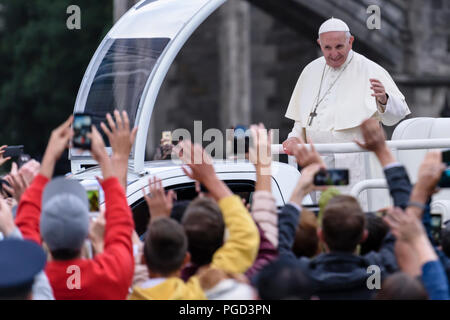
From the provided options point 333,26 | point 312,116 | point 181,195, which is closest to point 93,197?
point 181,195

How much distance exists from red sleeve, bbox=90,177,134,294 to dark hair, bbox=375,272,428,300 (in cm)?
96

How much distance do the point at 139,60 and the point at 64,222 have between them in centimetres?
268

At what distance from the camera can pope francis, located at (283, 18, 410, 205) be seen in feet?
21.5

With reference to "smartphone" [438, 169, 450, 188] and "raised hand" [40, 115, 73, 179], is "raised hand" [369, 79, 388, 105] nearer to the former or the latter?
"smartphone" [438, 169, 450, 188]

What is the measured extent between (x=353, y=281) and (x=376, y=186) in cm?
170

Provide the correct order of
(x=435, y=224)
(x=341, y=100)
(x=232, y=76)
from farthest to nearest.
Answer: (x=232, y=76) → (x=341, y=100) → (x=435, y=224)

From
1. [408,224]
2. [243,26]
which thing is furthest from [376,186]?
[243,26]

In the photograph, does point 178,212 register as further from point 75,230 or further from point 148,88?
point 148,88

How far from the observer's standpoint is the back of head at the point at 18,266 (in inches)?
130

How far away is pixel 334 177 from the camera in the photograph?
3916 millimetres

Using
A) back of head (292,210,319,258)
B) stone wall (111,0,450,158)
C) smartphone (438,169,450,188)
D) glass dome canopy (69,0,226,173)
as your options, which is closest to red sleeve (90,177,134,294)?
back of head (292,210,319,258)

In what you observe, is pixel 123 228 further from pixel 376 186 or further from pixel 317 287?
pixel 376 186

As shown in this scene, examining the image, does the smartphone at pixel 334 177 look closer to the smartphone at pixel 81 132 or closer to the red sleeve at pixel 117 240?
the red sleeve at pixel 117 240

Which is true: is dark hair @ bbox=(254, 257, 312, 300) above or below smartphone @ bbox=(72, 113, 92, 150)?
below
